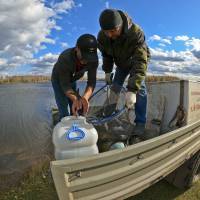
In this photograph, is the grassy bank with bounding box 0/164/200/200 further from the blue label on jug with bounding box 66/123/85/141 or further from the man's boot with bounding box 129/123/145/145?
the blue label on jug with bounding box 66/123/85/141

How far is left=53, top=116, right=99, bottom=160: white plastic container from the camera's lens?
3.37 meters

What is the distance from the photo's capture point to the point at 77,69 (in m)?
4.52

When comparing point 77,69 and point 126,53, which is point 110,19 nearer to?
point 126,53

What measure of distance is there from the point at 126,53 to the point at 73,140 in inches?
63.1

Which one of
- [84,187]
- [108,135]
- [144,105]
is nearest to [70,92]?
[108,135]

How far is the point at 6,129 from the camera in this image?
1120 centimetres

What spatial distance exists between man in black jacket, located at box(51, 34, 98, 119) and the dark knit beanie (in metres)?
0.20

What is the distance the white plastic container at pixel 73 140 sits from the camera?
11.1 feet

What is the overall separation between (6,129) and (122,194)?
321 inches

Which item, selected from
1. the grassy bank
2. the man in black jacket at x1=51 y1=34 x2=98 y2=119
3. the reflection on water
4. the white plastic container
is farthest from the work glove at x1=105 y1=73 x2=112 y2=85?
the grassy bank

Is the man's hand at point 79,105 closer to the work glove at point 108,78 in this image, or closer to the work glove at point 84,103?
the work glove at point 84,103

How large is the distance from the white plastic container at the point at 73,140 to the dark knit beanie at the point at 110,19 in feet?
3.91

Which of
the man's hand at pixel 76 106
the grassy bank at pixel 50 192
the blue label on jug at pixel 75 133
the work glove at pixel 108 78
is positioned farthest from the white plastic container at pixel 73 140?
the grassy bank at pixel 50 192

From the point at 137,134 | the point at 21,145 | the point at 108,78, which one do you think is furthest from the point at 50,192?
the point at 21,145
